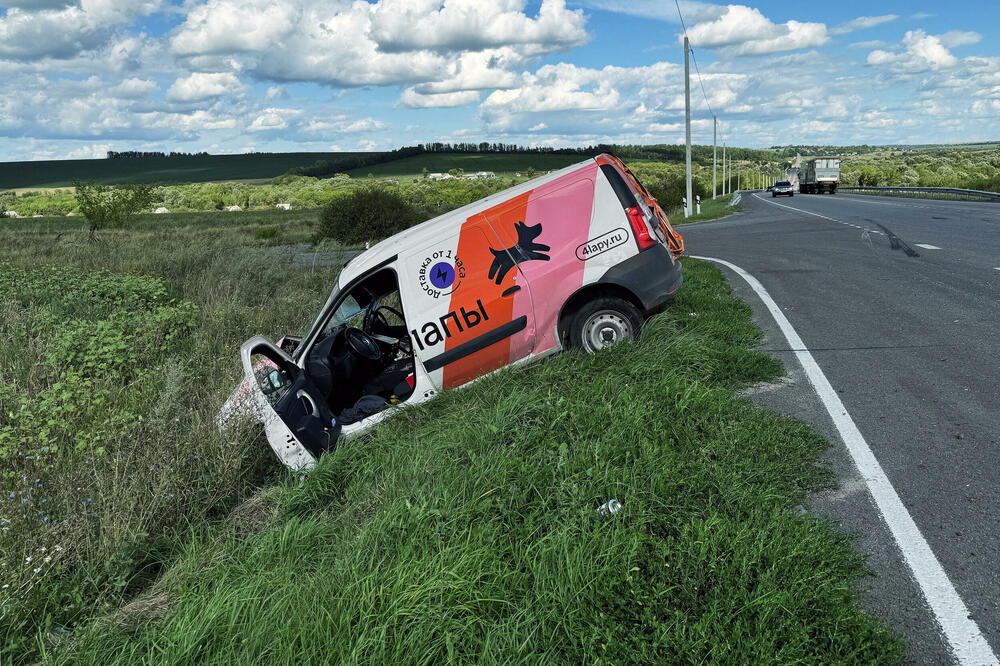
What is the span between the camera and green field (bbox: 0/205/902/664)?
9.30ft

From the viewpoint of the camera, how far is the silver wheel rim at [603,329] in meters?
6.63

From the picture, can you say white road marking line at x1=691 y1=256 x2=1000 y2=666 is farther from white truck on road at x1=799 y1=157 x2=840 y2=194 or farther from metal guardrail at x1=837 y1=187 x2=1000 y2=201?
white truck on road at x1=799 y1=157 x2=840 y2=194

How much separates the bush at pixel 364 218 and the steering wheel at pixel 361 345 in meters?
24.1

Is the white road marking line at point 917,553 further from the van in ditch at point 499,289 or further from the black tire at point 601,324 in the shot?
the van in ditch at point 499,289

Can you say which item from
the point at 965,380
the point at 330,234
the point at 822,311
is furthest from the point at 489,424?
the point at 330,234

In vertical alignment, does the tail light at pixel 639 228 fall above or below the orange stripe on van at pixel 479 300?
above

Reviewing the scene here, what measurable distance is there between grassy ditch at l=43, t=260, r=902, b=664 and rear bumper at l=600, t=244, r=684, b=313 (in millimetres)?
1599

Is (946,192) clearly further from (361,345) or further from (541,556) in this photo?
(541,556)

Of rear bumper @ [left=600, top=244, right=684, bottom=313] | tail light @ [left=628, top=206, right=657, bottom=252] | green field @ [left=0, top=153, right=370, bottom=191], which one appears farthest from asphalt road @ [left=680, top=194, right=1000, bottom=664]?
green field @ [left=0, top=153, right=370, bottom=191]

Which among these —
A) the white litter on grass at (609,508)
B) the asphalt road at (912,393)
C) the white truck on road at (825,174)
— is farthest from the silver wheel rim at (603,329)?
the white truck on road at (825,174)

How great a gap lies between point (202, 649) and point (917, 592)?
3.13m

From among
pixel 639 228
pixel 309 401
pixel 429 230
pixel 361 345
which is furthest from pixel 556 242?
pixel 309 401

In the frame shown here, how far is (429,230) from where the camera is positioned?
21.7ft

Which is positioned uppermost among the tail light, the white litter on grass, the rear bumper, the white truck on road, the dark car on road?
the white truck on road
